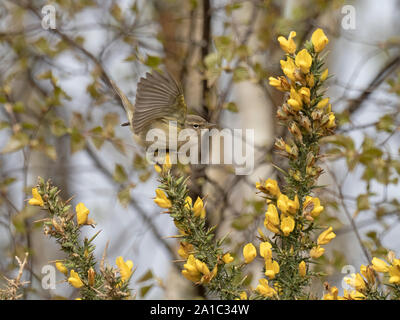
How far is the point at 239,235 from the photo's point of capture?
3916 mm

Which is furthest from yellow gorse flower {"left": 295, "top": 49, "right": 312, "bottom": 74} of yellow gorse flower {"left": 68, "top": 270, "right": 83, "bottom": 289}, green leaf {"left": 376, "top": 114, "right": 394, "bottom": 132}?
green leaf {"left": 376, "top": 114, "right": 394, "bottom": 132}

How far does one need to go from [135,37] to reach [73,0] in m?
0.87

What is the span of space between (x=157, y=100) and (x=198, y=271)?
1127 millimetres

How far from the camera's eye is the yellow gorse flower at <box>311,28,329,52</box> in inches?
52.2

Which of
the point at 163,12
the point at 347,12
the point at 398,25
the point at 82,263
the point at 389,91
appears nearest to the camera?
the point at 82,263

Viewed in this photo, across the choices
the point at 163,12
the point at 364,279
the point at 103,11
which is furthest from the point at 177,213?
the point at 163,12

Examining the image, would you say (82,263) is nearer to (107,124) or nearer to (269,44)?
(107,124)

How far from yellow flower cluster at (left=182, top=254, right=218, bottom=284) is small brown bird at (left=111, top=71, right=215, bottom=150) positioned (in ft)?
3.17

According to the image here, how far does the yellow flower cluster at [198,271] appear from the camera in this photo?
1242 mm

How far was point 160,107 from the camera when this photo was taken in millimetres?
2297

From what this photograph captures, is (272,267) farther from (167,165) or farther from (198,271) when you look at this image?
(167,165)

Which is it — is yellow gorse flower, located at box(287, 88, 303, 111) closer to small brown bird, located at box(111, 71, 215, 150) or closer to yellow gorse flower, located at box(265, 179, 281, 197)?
yellow gorse flower, located at box(265, 179, 281, 197)

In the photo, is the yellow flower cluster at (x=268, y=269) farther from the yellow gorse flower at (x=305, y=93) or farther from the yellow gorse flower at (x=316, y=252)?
the yellow gorse flower at (x=305, y=93)

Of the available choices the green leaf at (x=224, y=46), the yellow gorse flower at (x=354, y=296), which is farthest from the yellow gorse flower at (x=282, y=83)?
the green leaf at (x=224, y=46)
